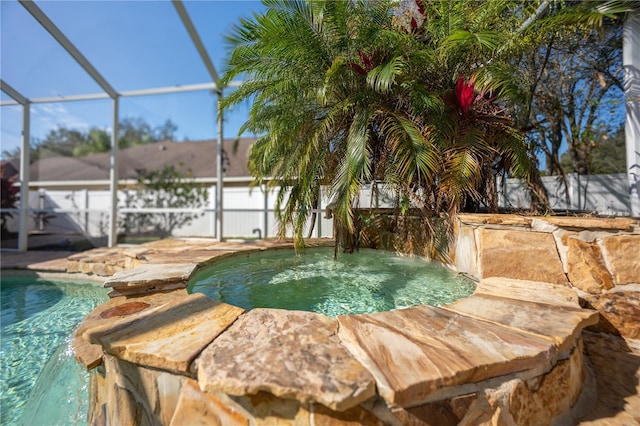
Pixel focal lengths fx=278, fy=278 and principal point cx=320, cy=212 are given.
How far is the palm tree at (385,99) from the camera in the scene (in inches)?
118

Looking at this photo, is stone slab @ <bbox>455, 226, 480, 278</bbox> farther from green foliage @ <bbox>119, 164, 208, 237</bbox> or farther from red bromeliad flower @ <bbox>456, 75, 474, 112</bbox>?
green foliage @ <bbox>119, 164, 208, 237</bbox>

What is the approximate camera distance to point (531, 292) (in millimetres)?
1837

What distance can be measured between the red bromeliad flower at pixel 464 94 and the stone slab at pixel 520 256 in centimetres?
152

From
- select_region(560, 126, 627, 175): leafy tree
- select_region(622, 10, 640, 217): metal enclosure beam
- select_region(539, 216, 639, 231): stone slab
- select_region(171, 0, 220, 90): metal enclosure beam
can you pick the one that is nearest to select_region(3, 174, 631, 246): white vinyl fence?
select_region(622, 10, 640, 217): metal enclosure beam

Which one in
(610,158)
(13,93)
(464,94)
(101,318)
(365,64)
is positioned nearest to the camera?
(101,318)

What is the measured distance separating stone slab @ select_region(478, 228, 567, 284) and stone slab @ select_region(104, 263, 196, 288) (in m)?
2.61

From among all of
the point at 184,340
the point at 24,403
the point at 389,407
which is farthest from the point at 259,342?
the point at 24,403

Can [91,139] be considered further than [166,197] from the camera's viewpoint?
Yes

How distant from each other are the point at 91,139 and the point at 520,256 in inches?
609

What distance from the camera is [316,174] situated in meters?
3.49

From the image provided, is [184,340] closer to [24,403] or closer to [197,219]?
[24,403]

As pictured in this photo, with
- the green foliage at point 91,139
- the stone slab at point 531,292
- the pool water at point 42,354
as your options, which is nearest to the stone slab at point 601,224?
the stone slab at point 531,292

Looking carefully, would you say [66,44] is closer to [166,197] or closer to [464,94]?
[166,197]

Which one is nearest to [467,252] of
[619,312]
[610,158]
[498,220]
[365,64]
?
[498,220]
